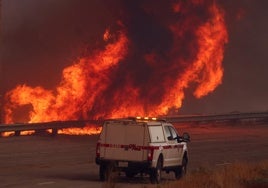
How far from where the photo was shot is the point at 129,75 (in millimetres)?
46500

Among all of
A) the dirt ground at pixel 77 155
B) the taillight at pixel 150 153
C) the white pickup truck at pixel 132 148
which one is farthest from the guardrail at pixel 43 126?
the taillight at pixel 150 153

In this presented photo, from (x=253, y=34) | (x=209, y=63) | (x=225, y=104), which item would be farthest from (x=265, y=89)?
(x=209, y=63)

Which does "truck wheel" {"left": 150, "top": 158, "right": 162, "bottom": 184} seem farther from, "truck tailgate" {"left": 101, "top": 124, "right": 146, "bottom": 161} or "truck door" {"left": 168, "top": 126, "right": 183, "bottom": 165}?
"truck door" {"left": 168, "top": 126, "right": 183, "bottom": 165}

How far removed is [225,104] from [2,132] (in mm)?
42908

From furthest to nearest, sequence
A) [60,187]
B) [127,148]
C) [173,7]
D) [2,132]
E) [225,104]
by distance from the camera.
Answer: [225,104] → [173,7] → [2,132] → [127,148] → [60,187]

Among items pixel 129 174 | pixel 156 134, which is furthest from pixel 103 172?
pixel 156 134

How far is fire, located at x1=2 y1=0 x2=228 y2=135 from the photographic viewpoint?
45562mm

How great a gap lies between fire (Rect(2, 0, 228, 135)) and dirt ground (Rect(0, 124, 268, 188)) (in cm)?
361

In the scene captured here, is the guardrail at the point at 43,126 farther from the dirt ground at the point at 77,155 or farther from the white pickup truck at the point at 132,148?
the white pickup truck at the point at 132,148

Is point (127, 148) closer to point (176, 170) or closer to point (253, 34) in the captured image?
point (176, 170)

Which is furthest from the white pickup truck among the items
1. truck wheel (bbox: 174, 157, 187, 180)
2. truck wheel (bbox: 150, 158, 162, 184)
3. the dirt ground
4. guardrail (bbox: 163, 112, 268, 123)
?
guardrail (bbox: 163, 112, 268, 123)

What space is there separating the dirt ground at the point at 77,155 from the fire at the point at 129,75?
3.61 metres

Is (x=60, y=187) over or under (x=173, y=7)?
under

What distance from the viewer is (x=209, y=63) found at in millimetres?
50750
